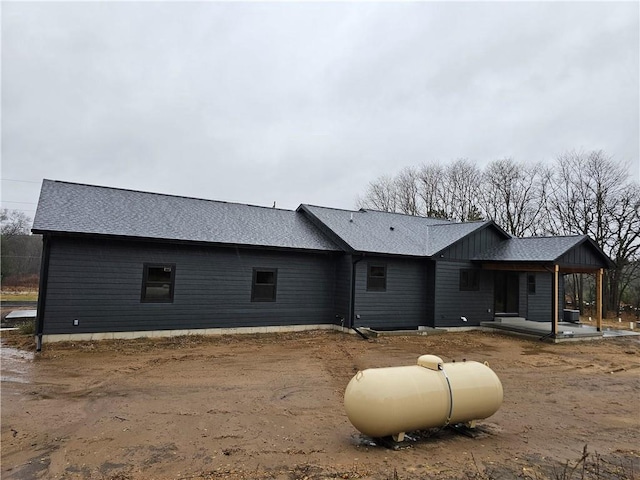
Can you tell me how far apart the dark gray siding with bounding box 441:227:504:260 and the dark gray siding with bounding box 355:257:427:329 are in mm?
1277

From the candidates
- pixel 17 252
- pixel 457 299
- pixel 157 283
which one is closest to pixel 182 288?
pixel 157 283

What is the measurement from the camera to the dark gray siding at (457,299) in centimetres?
1546

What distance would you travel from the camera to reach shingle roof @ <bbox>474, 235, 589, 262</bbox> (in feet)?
48.6

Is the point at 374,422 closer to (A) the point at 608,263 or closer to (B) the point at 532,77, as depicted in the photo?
(A) the point at 608,263

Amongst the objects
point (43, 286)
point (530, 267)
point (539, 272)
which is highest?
point (530, 267)

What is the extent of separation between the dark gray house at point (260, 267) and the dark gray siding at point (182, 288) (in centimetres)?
3

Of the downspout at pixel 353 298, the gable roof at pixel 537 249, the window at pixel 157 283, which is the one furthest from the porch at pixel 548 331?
the window at pixel 157 283

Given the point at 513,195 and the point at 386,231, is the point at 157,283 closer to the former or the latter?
the point at 386,231

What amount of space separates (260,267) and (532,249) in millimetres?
10743

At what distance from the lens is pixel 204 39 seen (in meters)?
16.0

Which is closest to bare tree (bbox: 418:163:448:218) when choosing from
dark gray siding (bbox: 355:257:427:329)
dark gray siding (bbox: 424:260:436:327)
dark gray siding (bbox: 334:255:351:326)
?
dark gray siding (bbox: 424:260:436:327)

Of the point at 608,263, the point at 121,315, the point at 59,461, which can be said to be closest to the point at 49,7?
the point at 121,315

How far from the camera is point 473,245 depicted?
1639 centimetres

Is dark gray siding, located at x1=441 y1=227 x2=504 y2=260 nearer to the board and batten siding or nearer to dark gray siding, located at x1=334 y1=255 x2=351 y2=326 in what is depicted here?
the board and batten siding
